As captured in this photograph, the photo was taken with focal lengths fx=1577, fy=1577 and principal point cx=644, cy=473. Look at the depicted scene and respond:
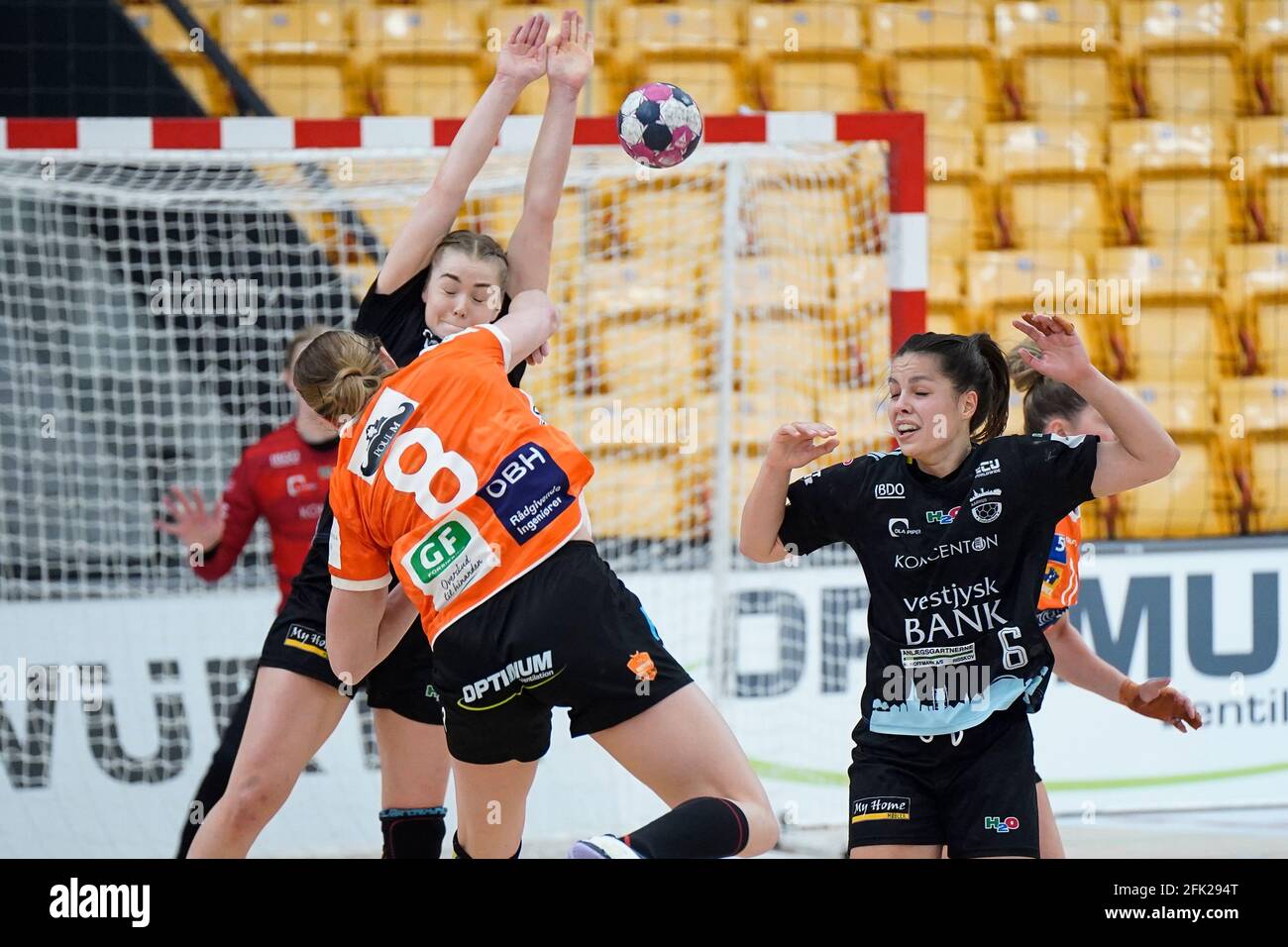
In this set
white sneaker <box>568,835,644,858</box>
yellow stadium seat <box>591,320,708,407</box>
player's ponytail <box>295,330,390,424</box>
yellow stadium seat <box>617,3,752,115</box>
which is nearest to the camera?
white sneaker <box>568,835,644,858</box>

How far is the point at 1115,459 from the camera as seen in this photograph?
10.6 feet

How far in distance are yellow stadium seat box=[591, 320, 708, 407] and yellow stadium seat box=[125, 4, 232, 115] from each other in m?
2.26

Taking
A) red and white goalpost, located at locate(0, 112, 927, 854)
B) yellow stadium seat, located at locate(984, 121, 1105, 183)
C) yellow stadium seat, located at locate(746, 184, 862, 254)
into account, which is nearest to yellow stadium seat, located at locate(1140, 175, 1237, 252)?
yellow stadium seat, located at locate(984, 121, 1105, 183)

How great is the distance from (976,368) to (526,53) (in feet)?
4.56

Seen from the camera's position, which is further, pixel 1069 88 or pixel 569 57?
pixel 1069 88

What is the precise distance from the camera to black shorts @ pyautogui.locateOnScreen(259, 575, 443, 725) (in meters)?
3.73

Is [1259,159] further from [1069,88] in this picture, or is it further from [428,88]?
[428,88]

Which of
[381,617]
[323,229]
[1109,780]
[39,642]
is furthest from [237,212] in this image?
[1109,780]

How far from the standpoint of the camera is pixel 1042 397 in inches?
159

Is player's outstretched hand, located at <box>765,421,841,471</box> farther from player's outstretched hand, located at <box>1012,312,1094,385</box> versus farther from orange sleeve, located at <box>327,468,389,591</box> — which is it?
orange sleeve, located at <box>327,468,389,591</box>

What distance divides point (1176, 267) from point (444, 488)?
5.62 metres

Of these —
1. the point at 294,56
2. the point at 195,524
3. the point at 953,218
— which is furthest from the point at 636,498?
the point at 294,56

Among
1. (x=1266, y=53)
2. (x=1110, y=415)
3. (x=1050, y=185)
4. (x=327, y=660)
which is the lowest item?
(x=327, y=660)

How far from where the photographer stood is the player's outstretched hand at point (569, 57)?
152 inches
